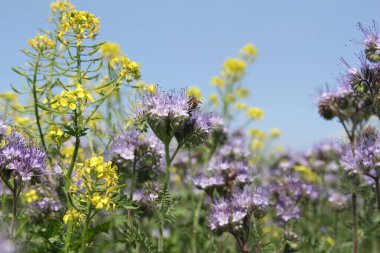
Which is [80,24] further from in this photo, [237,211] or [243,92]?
[243,92]

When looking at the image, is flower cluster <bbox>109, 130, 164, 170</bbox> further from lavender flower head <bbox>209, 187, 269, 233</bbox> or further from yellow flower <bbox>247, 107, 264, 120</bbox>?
yellow flower <bbox>247, 107, 264, 120</bbox>

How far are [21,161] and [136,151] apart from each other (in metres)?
1.65

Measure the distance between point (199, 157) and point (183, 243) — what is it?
2334 mm

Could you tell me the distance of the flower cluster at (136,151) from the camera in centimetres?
555

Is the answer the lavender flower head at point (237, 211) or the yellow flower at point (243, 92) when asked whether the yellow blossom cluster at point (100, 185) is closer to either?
the lavender flower head at point (237, 211)

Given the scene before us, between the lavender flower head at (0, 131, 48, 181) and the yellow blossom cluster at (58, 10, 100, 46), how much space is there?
38.1 inches

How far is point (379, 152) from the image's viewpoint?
475 cm

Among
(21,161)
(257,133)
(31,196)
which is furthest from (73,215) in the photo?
(257,133)

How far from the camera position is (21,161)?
4.14 m

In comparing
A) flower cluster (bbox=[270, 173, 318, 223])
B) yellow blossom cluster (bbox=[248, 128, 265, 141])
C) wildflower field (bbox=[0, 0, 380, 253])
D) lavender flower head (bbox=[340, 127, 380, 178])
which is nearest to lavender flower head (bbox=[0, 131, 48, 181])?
wildflower field (bbox=[0, 0, 380, 253])

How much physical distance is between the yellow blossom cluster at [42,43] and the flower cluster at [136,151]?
1183 millimetres

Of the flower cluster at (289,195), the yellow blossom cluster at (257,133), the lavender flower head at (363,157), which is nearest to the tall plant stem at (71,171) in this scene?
the lavender flower head at (363,157)

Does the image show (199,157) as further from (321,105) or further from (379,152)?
(379,152)

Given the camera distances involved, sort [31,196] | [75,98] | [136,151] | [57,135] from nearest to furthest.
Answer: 1. [75,98]
2. [57,135]
3. [31,196]
4. [136,151]
